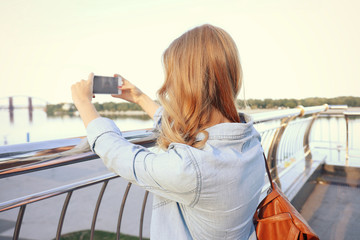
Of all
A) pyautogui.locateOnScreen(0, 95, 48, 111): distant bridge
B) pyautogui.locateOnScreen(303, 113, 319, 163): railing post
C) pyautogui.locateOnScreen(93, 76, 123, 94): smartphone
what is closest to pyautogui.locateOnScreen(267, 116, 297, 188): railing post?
pyautogui.locateOnScreen(303, 113, 319, 163): railing post

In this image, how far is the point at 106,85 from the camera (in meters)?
1.05

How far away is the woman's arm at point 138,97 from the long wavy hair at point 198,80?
0.43 metres

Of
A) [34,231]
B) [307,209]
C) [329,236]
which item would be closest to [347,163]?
[307,209]

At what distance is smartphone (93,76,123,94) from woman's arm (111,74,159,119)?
0.36 ft

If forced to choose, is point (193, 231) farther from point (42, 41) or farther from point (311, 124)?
point (42, 41)

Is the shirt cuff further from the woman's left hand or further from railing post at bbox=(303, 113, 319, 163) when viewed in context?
railing post at bbox=(303, 113, 319, 163)

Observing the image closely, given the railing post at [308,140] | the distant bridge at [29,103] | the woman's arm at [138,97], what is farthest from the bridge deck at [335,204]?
the distant bridge at [29,103]

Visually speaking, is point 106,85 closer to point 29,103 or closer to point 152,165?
point 152,165

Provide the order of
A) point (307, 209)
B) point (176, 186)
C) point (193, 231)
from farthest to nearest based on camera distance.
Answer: point (307, 209), point (193, 231), point (176, 186)

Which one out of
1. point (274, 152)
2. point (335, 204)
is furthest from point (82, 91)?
point (335, 204)

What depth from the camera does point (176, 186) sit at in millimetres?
675

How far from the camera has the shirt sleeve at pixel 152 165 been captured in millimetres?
664

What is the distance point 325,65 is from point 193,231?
43018 mm

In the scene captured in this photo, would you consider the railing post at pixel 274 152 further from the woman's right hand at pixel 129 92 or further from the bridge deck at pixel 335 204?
the woman's right hand at pixel 129 92
